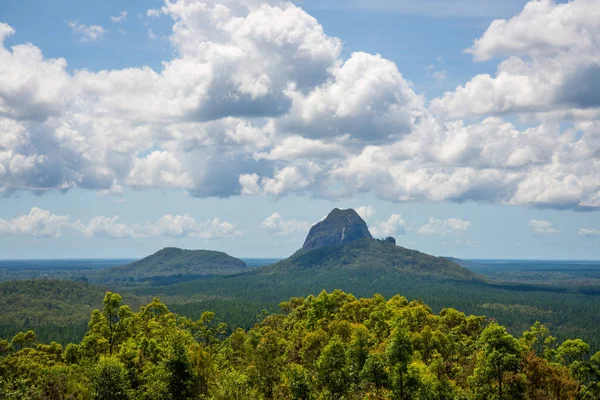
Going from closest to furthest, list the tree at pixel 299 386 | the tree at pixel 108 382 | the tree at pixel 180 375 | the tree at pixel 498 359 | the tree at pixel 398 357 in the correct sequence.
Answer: the tree at pixel 108 382
the tree at pixel 498 359
the tree at pixel 180 375
the tree at pixel 299 386
the tree at pixel 398 357

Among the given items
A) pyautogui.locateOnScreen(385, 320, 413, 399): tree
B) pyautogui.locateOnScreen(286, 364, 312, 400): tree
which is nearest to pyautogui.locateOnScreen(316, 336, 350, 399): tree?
pyautogui.locateOnScreen(286, 364, 312, 400): tree

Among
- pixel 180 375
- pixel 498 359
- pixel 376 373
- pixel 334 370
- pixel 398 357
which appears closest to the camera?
pixel 498 359

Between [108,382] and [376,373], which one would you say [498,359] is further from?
[108,382]

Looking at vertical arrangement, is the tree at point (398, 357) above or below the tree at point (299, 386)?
above

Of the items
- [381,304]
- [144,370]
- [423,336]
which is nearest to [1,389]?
[144,370]

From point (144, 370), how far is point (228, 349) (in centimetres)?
3605

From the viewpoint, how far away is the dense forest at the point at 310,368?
2667 inches

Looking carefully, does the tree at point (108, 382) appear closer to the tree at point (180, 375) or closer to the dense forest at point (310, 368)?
the dense forest at point (310, 368)

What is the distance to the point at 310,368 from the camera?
8662cm

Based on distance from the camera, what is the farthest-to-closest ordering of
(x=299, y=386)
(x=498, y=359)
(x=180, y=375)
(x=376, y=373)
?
(x=376, y=373)
(x=299, y=386)
(x=180, y=375)
(x=498, y=359)

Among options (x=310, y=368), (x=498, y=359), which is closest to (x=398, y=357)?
(x=498, y=359)

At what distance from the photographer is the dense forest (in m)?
67.8

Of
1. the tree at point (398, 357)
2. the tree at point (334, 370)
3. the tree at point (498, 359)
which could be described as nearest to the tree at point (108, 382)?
the tree at point (334, 370)

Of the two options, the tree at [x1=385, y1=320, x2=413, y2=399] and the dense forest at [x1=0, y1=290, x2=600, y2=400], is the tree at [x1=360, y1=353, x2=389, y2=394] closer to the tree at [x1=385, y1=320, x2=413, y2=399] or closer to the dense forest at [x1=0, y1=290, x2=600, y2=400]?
the dense forest at [x1=0, y1=290, x2=600, y2=400]
